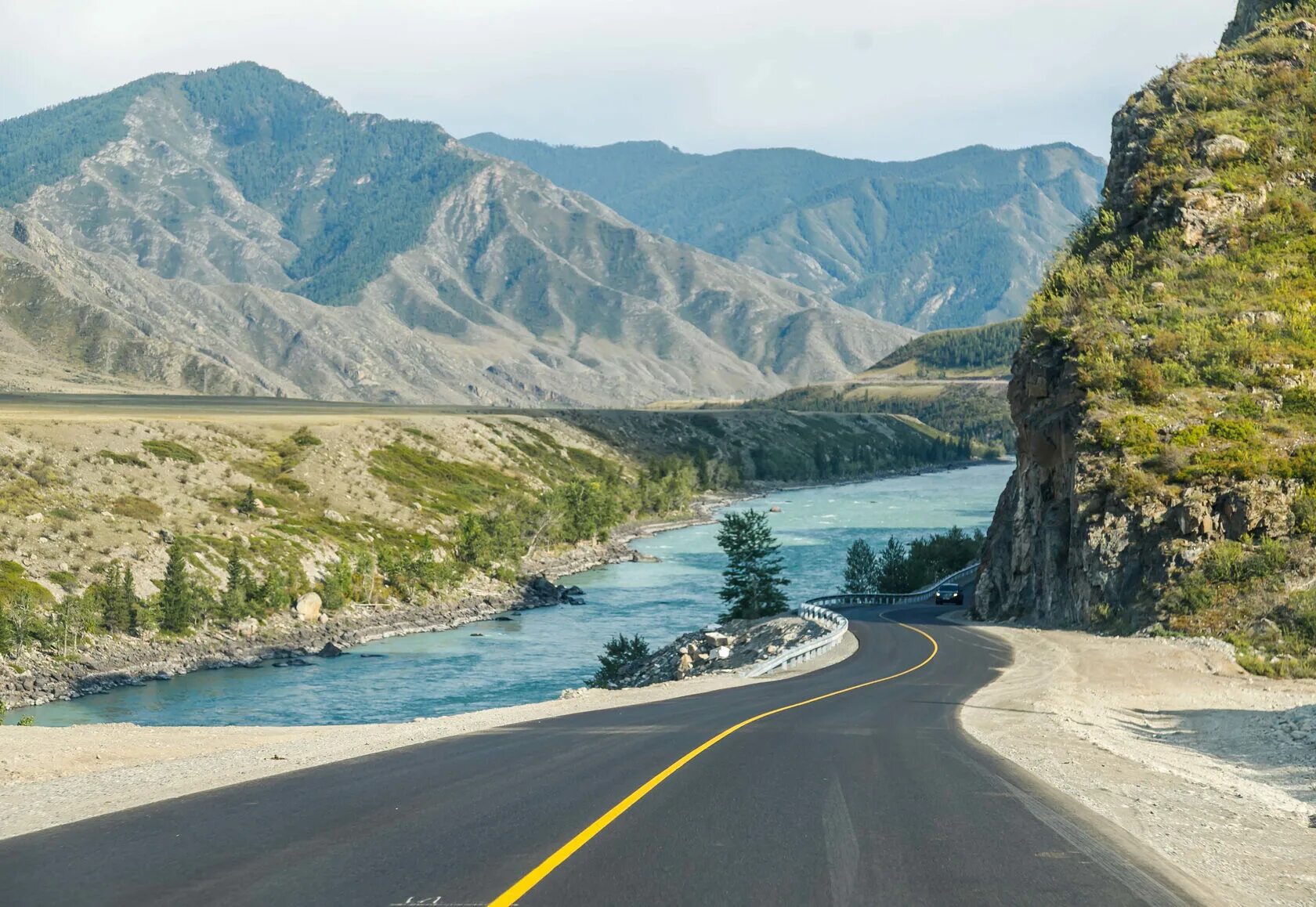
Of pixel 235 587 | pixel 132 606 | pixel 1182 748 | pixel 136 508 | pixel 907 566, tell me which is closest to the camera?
pixel 1182 748

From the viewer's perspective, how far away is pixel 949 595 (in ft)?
214

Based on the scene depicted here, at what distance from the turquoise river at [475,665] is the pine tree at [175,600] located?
4866 millimetres

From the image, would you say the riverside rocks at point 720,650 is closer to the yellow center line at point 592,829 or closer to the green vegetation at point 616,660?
the green vegetation at point 616,660

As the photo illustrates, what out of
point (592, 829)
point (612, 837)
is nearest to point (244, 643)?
point (592, 829)

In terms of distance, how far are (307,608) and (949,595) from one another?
39247 millimetres

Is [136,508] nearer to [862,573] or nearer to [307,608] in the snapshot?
[307,608]

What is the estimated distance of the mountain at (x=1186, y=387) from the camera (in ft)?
114

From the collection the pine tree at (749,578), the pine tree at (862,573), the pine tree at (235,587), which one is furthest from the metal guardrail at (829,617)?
the pine tree at (235,587)

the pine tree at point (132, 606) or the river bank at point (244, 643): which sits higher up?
the pine tree at point (132, 606)

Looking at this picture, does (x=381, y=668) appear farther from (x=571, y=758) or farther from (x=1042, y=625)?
(x=571, y=758)

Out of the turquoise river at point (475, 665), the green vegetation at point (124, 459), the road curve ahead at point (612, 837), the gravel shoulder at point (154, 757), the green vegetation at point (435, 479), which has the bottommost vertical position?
the turquoise river at point (475, 665)

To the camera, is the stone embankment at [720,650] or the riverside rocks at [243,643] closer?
the stone embankment at [720,650]

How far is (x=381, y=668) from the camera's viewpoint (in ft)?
192

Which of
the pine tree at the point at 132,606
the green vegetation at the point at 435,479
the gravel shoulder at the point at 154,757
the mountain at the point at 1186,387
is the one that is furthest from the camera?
the green vegetation at the point at 435,479
